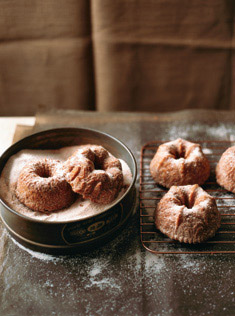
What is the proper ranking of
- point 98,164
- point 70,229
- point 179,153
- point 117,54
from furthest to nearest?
1. point 117,54
2. point 179,153
3. point 98,164
4. point 70,229

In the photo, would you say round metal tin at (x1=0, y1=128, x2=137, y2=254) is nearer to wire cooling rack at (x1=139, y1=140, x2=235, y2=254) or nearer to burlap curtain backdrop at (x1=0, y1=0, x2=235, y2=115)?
wire cooling rack at (x1=139, y1=140, x2=235, y2=254)

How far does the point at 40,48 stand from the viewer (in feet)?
7.09

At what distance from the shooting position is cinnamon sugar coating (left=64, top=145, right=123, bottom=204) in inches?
46.7

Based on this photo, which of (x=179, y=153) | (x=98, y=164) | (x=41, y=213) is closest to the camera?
(x=41, y=213)

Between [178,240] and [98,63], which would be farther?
[98,63]

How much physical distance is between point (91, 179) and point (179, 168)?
0.39 metres

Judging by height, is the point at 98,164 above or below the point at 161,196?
above

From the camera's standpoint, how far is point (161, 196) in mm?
1408

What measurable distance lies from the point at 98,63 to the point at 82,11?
308 millimetres

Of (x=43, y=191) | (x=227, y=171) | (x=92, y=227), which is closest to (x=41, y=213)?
(x=43, y=191)

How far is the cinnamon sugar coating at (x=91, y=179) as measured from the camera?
1.19 m

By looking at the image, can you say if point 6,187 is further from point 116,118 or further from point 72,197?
point 116,118

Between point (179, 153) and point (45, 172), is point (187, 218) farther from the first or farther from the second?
point (45, 172)

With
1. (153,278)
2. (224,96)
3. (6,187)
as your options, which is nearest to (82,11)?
(224,96)
